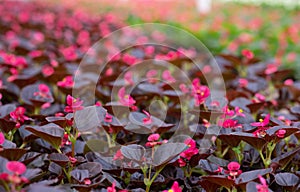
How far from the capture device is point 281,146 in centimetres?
162

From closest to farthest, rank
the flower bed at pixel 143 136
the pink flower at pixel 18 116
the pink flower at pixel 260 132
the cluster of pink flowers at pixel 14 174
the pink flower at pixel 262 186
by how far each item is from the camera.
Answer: the cluster of pink flowers at pixel 14 174, the pink flower at pixel 262 186, the flower bed at pixel 143 136, the pink flower at pixel 260 132, the pink flower at pixel 18 116

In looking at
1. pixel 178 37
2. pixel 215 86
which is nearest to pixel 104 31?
pixel 178 37

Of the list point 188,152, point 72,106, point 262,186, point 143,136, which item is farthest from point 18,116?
point 262,186

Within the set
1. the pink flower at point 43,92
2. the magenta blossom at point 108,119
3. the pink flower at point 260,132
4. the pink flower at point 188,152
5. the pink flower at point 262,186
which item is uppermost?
the pink flower at point 43,92

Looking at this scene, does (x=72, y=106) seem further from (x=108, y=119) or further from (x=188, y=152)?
(x=188, y=152)

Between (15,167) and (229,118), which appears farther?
(229,118)

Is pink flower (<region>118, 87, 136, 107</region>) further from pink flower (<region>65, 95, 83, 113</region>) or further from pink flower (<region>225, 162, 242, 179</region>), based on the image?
pink flower (<region>225, 162, 242, 179</region>)

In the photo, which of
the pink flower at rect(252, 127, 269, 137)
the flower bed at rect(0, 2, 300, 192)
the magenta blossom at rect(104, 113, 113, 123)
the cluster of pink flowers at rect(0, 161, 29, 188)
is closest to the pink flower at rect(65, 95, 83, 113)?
the flower bed at rect(0, 2, 300, 192)

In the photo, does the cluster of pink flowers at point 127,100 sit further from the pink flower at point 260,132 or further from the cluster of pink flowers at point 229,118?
the pink flower at point 260,132

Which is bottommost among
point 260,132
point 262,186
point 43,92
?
point 262,186

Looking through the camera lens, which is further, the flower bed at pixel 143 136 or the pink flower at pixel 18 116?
the pink flower at pixel 18 116

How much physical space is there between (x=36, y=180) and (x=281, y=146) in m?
0.84

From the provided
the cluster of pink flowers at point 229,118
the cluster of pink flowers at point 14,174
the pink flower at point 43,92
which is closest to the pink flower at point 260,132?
the cluster of pink flowers at point 229,118

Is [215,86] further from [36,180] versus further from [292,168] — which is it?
[36,180]
